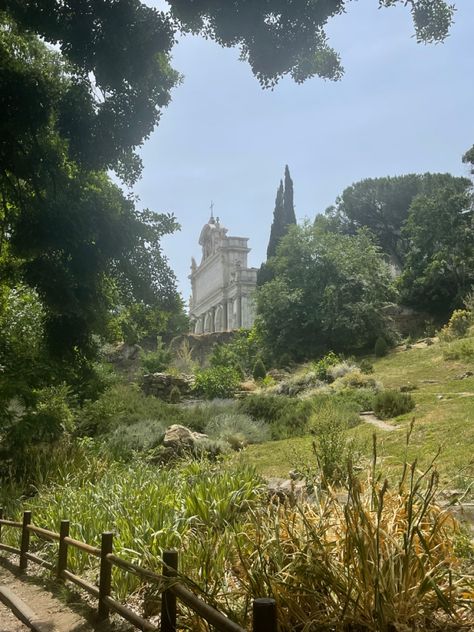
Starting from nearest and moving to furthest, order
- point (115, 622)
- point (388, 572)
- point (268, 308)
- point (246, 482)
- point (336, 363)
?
point (388, 572)
point (115, 622)
point (246, 482)
point (336, 363)
point (268, 308)

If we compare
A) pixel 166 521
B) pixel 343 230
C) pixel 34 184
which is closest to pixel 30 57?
pixel 34 184

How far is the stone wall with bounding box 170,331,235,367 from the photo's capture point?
31.8 metres

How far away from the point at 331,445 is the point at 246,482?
1.46 meters

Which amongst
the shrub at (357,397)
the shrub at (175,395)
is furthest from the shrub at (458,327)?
the shrub at (175,395)

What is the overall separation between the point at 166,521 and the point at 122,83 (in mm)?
3828

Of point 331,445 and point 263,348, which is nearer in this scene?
point 331,445

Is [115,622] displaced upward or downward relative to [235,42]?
downward

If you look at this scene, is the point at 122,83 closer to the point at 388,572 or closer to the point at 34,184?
the point at 34,184

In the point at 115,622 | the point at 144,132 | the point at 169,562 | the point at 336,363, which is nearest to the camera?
the point at 169,562

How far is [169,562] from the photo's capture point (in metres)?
3.08

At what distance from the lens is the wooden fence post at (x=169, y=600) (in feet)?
9.97

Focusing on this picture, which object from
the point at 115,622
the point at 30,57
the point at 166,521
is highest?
the point at 30,57

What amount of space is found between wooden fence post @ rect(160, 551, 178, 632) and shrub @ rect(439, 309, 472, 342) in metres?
20.2

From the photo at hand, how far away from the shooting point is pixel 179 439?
10.2m
